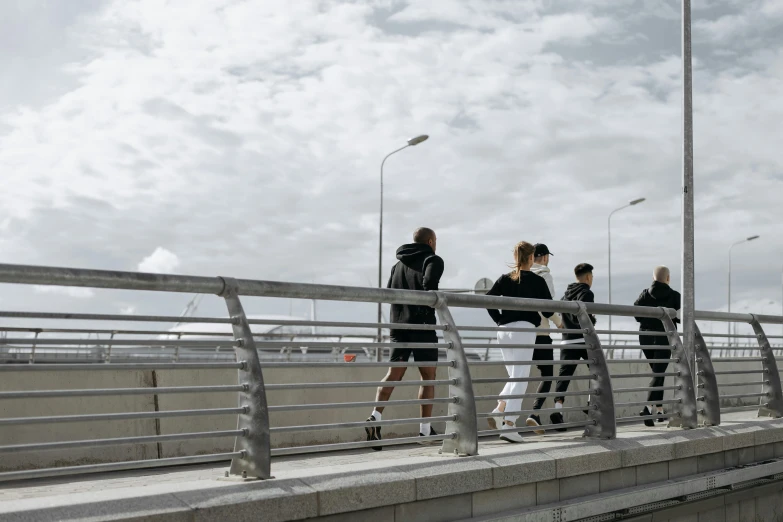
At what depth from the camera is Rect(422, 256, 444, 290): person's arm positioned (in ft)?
26.3

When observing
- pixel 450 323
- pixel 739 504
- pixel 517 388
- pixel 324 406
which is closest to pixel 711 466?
pixel 739 504

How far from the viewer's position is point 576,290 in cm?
1014

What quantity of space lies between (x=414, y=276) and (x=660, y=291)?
3.99 metres

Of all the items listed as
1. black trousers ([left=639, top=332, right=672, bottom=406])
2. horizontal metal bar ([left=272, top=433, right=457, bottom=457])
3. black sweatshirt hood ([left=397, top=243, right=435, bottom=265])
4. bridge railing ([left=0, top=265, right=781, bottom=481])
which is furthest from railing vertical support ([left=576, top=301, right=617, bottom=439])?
black trousers ([left=639, top=332, right=672, bottom=406])

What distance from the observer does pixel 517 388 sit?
8.15 m

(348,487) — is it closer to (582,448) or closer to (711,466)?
(582,448)

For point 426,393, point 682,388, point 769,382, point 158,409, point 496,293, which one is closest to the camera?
point 426,393

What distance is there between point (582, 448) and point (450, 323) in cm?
152

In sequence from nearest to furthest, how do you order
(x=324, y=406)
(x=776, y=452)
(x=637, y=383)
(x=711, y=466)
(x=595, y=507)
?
(x=324, y=406)
(x=595, y=507)
(x=711, y=466)
(x=776, y=452)
(x=637, y=383)

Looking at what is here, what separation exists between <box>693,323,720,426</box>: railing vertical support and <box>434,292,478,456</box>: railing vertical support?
4.00 meters

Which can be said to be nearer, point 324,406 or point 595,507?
point 324,406

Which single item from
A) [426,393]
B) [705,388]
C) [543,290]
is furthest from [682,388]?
[426,393]

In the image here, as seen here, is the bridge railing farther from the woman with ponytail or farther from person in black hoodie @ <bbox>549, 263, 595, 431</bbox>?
person in black hoodie @ <bbox>549, 263, 595, 431</bbox>

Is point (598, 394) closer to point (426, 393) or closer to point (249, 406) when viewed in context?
point (426, 393)
